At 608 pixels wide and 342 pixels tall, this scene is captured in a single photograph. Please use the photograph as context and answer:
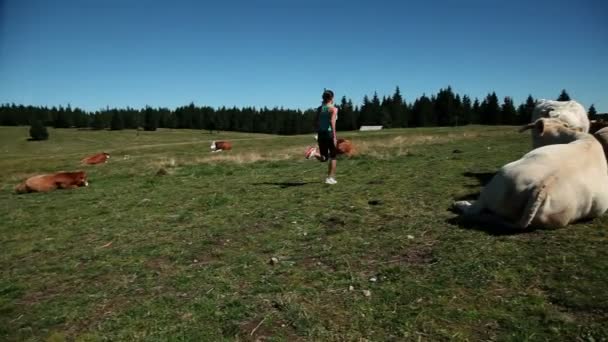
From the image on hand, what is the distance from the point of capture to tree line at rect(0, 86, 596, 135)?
377 ft

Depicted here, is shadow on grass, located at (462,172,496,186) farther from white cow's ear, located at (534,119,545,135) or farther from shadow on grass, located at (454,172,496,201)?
white cow's ear, located at (534,119,545,135)

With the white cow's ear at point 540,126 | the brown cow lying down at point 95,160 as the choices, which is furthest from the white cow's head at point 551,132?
the brown cow lying down at point 95,160

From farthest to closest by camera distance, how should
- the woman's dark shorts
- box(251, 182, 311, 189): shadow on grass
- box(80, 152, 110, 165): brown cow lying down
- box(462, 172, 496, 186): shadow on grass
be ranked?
box(80, 152, 110, 165): brown cow lying down → box(251, 182, 311, 189): shadow on grass → the woman's dark shorts → box(462, 172, 496, 186): shadow on grass

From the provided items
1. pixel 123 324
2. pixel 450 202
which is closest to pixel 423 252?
pixel 450 202

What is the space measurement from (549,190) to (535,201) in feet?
0.79

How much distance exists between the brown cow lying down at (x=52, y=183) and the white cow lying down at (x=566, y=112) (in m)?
14.7

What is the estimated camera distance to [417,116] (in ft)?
403

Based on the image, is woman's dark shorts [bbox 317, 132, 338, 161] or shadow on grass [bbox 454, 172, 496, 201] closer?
shadow on grass [bbox 454, 172, 496, 201]

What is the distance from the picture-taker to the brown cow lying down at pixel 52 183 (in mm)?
13992

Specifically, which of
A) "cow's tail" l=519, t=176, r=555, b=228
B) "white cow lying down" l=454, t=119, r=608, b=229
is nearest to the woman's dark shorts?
"white cow lying down" l=454, t=119, r=608, b=229

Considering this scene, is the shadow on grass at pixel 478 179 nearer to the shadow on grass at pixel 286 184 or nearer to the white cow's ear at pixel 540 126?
the white cow's ear at pixel 540 126

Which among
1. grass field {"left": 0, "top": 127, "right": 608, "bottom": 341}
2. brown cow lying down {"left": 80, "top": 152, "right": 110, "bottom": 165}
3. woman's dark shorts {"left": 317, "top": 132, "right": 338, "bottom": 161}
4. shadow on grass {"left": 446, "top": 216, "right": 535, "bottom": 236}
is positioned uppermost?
woman's dark shorts {"left": 317, "top": 132, "right": 338, "bottom": 161}

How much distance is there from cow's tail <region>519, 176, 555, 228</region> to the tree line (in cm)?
10845

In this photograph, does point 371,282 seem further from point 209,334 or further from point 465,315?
point 209,334
